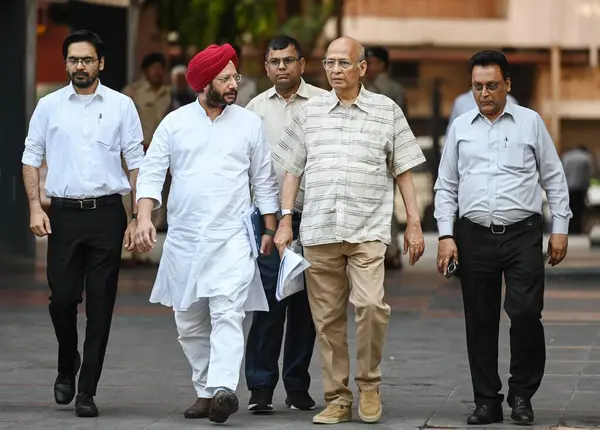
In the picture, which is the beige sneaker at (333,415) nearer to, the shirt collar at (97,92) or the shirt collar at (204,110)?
the shirt collar at (204,110)

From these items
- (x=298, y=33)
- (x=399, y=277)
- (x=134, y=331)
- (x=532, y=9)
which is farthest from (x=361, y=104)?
(x=532, y=9)

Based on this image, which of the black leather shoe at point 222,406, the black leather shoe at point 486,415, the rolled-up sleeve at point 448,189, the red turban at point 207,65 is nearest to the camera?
the black leather shoe at point 222,406

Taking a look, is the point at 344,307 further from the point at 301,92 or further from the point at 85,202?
the point at 85,202

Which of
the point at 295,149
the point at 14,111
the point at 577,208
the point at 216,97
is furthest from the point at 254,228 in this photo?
the point at 577,208

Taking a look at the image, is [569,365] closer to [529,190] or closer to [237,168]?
[529,190]

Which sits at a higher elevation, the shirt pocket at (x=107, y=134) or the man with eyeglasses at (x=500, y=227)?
the shirt pocket at (x=107, y=134)

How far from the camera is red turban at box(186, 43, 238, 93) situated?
8.30 metres

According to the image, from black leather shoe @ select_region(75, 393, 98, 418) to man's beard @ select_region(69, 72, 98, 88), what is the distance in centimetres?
159

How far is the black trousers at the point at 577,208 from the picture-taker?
30.1 meters

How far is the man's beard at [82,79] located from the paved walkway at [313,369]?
169cm

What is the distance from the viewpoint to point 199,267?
8289mm

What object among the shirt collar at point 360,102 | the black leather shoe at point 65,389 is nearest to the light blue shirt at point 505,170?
the shirt collar at point 360,102

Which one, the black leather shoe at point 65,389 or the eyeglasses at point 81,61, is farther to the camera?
the black leather shoe at point 65,389

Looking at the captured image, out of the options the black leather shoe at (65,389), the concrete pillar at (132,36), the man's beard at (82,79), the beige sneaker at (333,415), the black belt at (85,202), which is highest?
the concrete pillar at (132,36)
